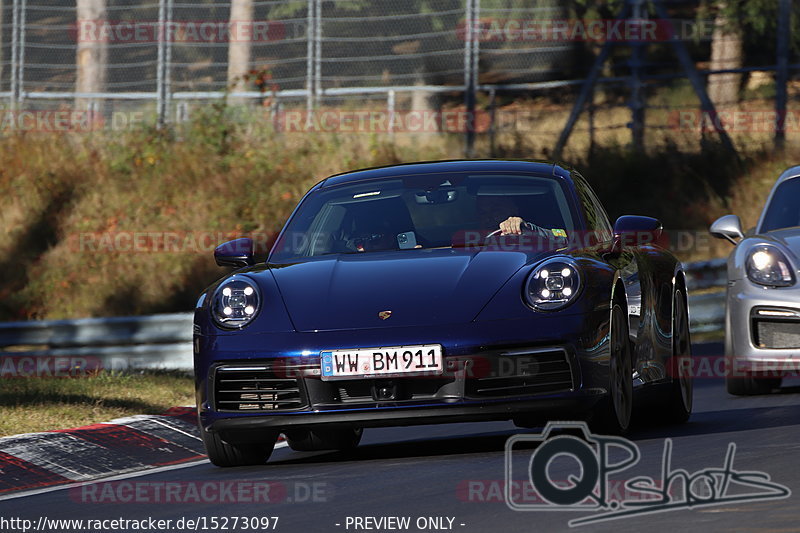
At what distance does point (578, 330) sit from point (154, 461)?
2455mm

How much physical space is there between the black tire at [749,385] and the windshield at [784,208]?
93 centimetres

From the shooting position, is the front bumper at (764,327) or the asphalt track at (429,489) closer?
the asphalt track at (429,489)

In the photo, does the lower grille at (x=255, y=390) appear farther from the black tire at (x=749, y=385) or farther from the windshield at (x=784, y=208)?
the windshield at (x=784, y=208)

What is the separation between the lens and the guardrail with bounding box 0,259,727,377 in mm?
14273

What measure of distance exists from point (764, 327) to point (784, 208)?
0.97m

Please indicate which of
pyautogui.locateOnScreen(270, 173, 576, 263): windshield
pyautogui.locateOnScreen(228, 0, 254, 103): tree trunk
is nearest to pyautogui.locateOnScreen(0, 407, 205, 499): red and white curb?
pyautogui.locateOnScreen(270, 173, 576, 263): windshield

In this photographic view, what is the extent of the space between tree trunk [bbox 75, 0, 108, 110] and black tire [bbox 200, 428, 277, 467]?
18.0 metres

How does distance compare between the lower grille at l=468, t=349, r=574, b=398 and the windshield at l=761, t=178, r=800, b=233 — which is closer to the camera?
the lower grille at l=468, t=349, r=574, b=398

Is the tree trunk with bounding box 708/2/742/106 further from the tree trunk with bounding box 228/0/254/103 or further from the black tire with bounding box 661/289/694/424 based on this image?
the black tire with bounding box 661/289/694/424

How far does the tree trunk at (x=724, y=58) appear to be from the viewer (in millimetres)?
24156

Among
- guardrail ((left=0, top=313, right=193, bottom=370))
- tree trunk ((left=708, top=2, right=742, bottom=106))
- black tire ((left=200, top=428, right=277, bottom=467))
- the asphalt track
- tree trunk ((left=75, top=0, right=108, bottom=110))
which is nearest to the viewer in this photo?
the asphalt track

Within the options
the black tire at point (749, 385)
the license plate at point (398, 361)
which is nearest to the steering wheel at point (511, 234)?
the license plate at point (398, 361)

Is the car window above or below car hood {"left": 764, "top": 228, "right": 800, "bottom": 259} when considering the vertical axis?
above

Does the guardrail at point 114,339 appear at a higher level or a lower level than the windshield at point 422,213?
lower
